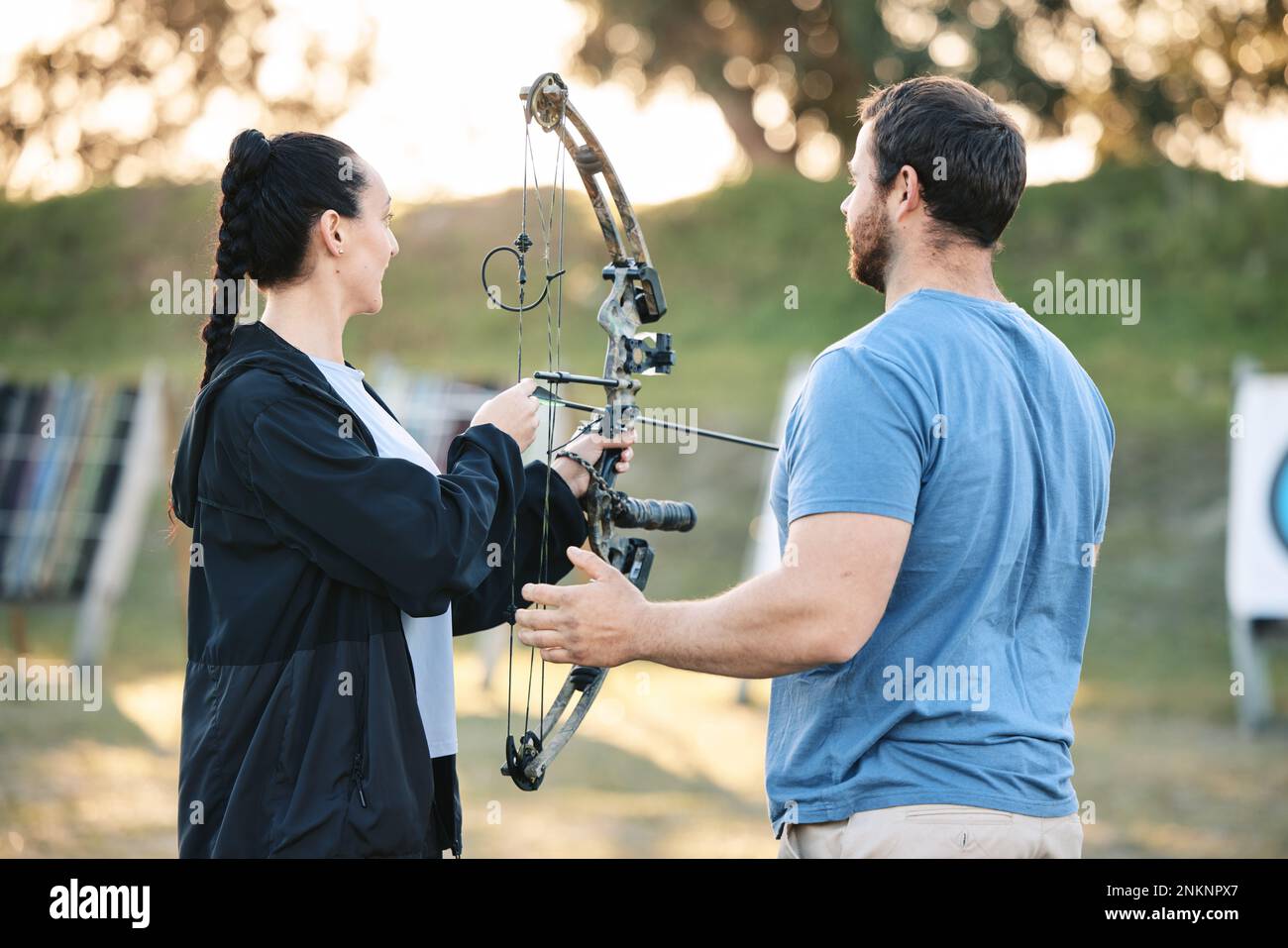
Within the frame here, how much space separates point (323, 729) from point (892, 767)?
67 centimetres

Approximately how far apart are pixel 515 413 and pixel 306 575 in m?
0.41

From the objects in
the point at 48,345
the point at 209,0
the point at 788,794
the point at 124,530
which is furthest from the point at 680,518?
the point at 209,0

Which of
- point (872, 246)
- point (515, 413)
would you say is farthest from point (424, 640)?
point (872, 246)

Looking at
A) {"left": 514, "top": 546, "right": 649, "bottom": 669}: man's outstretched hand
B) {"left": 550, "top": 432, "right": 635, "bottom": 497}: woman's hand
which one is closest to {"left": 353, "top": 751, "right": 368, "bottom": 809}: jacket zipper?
{"left": 514, "top": 546, "right": 649, "bottom": 669}: man's outstretched hand

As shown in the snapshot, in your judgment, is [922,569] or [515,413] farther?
[515,413]

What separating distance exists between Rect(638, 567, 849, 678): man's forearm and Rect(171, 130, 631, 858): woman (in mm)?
281

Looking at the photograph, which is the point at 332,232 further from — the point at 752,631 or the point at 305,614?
the point at 752,631

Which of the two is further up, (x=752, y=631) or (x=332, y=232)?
(x=332, y=232)

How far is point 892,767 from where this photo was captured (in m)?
1.53

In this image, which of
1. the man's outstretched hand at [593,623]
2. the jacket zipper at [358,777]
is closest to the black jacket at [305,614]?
the jacket zipper at [358,777]

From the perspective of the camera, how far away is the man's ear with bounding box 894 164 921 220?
163 centimetres

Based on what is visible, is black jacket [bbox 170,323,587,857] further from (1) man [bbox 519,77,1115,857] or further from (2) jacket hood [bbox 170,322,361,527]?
(1) man [bbox 519,77,1115,857]

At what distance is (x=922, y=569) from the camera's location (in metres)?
1.54

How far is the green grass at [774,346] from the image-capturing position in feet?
19.0
